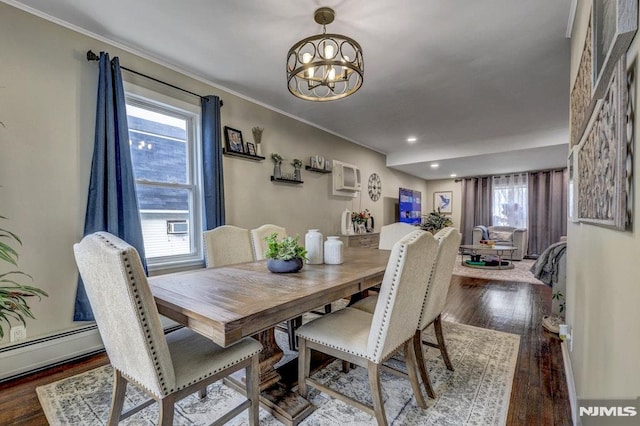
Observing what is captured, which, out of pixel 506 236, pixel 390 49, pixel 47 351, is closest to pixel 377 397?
pixel 47 351

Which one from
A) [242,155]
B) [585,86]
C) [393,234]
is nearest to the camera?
[585,86]

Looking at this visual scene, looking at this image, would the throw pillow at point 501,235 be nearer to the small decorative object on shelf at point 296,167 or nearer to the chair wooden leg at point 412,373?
the small decorative object on shelf at point 296,167

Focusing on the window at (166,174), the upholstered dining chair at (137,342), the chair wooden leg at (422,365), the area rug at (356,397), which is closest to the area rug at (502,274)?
the area rug at (356,397)

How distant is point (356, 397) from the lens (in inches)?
69.5

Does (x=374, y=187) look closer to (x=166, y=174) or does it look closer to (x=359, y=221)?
(x=359, y=221)

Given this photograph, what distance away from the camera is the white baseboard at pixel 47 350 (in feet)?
6.46

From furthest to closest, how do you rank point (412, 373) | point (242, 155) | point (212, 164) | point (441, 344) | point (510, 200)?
point (510, 200)
point (242, 155)
point (212, 164)
point (441, 344)
point (412, 373)

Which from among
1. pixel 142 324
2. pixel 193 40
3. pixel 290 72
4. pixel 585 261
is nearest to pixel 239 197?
pixel 193 40

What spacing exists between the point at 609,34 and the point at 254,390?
6.14ft

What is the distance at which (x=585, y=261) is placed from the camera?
4.85ft

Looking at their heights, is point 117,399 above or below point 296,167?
below

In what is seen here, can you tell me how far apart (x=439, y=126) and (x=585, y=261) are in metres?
3.45

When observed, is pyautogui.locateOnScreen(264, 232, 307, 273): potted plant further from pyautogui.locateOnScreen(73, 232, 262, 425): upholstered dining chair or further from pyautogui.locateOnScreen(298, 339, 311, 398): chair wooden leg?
pyautogui.locateOnScreen(73, 232, 262, 425): upholstered dining chair

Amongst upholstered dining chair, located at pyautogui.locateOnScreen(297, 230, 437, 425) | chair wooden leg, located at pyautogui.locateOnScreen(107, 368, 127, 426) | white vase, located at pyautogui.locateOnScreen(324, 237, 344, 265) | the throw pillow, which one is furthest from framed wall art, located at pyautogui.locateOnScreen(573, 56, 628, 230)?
the throw pillow
